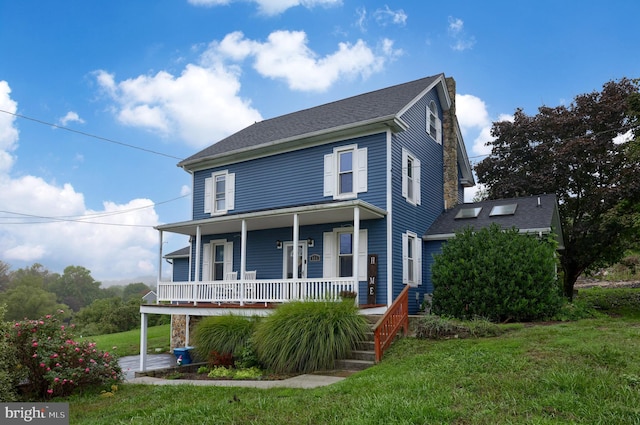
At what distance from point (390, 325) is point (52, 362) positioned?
638 cm

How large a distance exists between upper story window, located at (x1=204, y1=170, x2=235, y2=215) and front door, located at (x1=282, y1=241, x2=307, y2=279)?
299cm

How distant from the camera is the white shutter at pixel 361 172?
1427 centimetres

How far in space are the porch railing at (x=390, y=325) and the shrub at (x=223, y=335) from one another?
308 cm

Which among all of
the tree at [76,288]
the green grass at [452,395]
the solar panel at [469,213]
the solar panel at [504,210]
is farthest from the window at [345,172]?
the tree at [76,288]

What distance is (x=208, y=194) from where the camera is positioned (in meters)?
18.0

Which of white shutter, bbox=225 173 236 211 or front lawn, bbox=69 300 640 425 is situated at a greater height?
white shutter, bbox=225 173 236 211

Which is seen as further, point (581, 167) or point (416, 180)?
point (581, 167)

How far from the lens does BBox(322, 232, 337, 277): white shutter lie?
14695 mm

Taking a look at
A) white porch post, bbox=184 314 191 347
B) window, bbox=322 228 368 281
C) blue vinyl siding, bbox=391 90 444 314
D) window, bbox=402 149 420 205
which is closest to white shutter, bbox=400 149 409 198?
window, bbox=402 149 420 205

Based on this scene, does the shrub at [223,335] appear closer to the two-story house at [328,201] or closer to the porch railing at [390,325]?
the two-story house at [328,201]

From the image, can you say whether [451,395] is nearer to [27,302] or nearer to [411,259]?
[411,259]

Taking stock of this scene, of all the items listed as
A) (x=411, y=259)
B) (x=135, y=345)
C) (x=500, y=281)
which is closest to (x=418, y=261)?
(x=411, y=259)

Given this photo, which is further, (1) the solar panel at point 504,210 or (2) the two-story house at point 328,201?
(1) the solar panel at point 504,210

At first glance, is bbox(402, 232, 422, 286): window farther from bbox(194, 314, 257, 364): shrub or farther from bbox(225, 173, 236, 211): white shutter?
bbox(225, 173, 236, 211): white shutter
